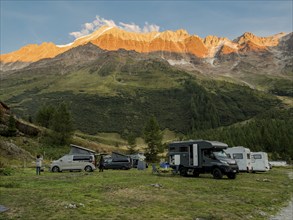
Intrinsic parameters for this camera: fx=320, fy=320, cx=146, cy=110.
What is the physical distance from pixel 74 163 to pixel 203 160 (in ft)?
53.3

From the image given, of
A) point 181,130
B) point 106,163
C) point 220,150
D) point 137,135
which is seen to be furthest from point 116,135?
point 220,150

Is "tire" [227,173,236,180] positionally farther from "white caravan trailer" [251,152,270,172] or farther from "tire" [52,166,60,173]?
"tire" [52,166,60,173]

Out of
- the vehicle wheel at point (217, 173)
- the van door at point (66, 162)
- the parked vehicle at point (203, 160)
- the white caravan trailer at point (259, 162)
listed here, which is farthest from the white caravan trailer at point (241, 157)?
A: the van door at point (66, 162)

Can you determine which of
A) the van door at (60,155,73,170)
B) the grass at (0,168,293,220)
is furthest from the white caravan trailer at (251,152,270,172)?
the grass at (0,168,293,220)

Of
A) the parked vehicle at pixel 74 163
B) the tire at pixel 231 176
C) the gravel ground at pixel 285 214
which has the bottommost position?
the gravel ground at pixel 285 214

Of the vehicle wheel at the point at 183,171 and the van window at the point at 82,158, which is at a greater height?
the van window at the point at 82,158

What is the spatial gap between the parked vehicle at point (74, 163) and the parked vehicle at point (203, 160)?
436 inches

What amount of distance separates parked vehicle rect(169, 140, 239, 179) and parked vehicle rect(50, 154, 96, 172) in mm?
11081

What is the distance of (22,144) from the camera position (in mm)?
66125

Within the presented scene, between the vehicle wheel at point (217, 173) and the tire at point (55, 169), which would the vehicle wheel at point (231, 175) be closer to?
the vehicle wheel at point (217, 173)

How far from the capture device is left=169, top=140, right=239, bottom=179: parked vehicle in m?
31.7

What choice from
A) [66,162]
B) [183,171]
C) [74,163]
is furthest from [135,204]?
[74,163]

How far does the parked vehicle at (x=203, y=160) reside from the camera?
31703 millimetres

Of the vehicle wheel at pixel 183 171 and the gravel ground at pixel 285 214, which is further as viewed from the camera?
the vehicle wheel at pixel 183 171
